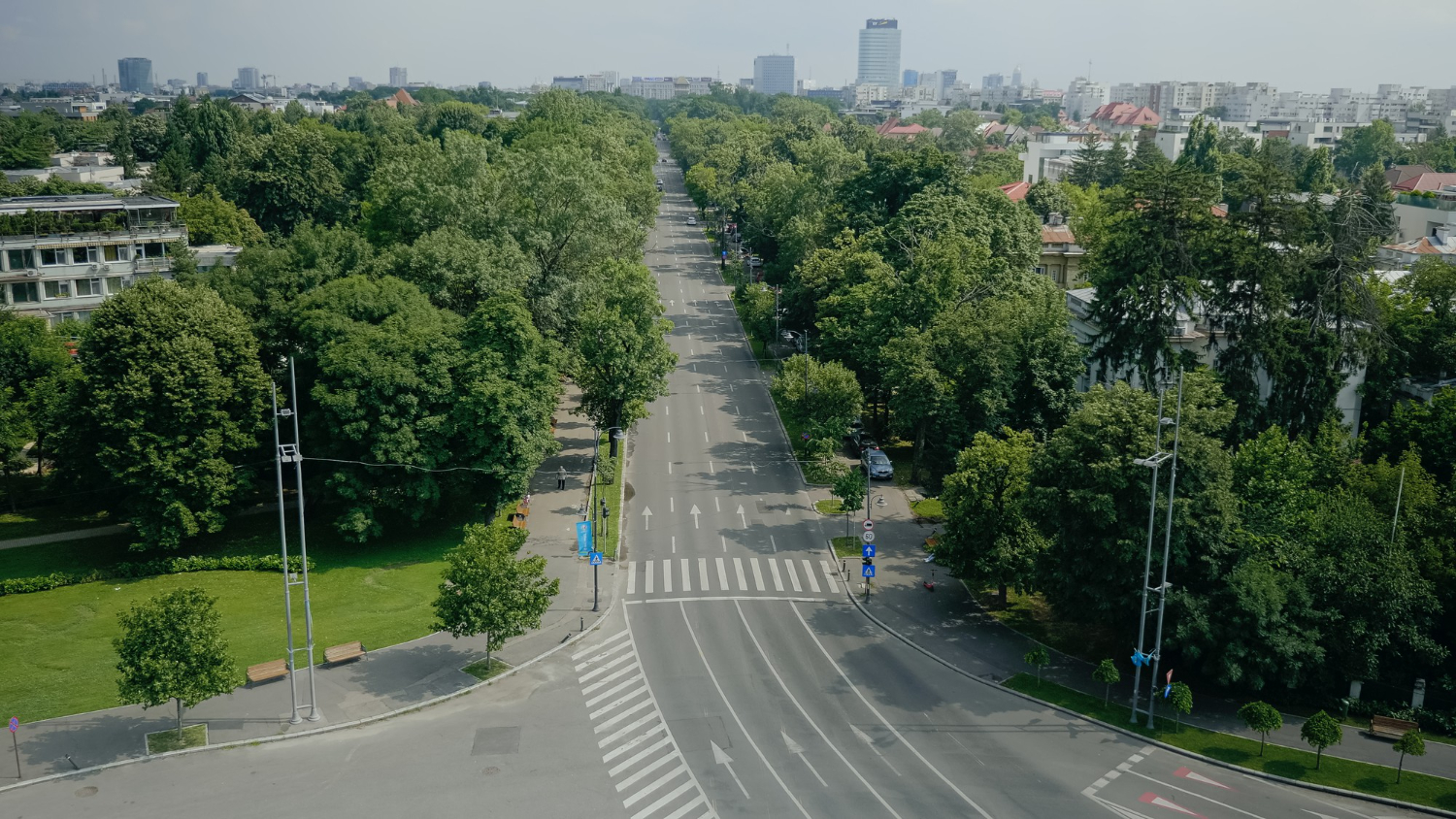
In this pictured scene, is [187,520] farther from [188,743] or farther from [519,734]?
[519,734]

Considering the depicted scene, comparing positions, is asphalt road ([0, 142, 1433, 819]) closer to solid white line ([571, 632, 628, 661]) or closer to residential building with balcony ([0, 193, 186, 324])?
solid white line ([571, 632, 628, 661])

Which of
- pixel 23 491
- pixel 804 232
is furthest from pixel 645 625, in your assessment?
pixel 804 232

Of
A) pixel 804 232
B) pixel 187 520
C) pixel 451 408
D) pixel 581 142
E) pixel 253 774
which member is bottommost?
pixel 253 774

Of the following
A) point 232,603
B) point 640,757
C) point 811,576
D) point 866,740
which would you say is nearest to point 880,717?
point 866,740

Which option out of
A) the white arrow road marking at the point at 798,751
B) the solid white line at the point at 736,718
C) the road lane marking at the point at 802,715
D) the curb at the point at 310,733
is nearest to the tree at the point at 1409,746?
the road lane marking at the point at 802,715

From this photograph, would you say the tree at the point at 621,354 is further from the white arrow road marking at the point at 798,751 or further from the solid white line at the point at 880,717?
the white arrow road marking at the point at 798,751

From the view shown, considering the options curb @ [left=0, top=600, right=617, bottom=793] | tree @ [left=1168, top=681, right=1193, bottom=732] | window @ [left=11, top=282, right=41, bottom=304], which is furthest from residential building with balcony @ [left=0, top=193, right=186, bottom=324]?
tree @ [left=1168, top=681, right=1193, bottom=732]
